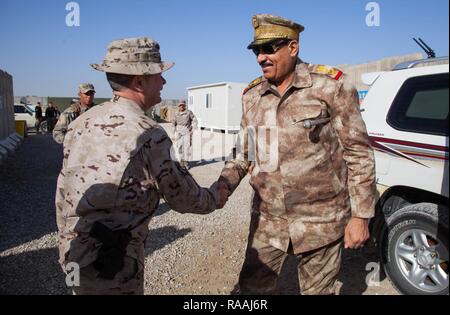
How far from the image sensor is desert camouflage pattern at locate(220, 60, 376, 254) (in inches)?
86.9

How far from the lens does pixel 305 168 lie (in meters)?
2.28

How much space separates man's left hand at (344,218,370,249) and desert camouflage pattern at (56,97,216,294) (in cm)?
110

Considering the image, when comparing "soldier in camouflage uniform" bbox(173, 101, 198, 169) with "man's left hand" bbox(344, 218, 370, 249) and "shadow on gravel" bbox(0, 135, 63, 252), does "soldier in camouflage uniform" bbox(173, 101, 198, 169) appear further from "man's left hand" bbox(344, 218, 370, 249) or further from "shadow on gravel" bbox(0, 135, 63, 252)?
"man's left hand" bbox(344, 218, 370, 249)

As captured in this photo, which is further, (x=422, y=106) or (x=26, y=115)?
(x=26, y=115)

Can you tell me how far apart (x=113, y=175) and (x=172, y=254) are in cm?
283

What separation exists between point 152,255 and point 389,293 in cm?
264

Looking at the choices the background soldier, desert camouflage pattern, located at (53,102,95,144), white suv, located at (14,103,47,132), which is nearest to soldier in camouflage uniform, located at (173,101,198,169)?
desert camouflage pattern, located at (53,102,95,144)

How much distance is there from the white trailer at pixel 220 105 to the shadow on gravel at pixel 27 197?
10.8 meters

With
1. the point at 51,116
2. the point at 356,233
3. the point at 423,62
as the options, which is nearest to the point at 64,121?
the point at 356,233

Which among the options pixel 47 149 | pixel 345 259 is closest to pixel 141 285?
pixel 345 259

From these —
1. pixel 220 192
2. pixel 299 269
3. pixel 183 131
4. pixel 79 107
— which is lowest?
pixel 299 269

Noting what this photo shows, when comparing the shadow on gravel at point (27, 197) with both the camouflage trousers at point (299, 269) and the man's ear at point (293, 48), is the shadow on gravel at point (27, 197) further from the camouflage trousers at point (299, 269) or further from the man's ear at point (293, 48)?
the man's ear at point (293, 48)

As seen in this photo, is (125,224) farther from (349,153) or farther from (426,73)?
(426,73)

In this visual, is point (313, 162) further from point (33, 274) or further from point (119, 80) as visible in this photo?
point (33, 274)
